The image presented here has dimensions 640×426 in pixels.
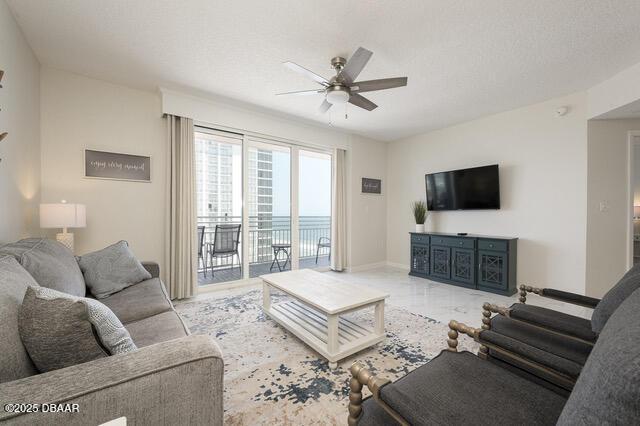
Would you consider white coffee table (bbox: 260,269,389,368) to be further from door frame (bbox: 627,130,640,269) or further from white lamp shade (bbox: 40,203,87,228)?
door frame (bbox: 627,130,640,269)

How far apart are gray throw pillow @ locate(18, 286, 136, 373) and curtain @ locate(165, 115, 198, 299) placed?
2483mm

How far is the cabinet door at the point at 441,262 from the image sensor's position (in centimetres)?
392

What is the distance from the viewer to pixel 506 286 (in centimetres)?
334

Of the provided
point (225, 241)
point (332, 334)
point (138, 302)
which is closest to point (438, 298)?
point (332, 334)

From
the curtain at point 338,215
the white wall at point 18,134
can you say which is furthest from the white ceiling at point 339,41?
the curtain at point 338,215

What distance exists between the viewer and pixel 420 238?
171 inches

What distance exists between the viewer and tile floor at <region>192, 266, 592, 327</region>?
277cm

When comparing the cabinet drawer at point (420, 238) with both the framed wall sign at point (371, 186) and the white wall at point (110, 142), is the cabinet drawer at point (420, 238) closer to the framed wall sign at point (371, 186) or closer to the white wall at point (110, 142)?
the framed wall sign at point (371, 186)

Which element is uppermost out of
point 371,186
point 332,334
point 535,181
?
point 371,186

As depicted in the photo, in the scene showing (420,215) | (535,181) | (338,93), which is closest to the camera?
(338,93)

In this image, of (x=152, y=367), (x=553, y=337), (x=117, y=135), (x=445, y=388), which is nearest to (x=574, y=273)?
(x=553, y=337)

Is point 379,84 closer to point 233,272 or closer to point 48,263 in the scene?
point 48,263

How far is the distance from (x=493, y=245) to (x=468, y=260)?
1.30 ft

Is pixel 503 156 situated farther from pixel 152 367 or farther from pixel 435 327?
pixel 152 367
